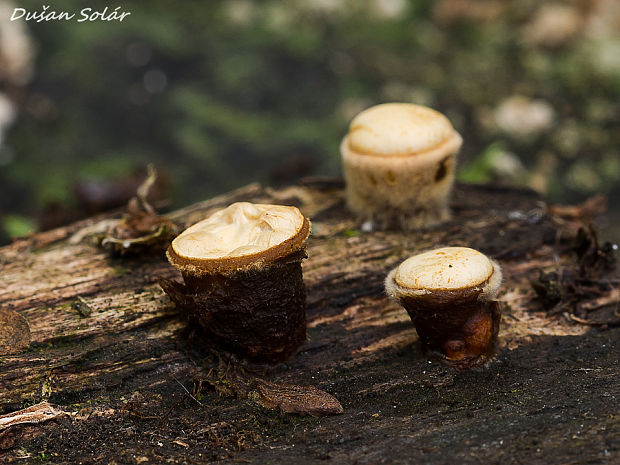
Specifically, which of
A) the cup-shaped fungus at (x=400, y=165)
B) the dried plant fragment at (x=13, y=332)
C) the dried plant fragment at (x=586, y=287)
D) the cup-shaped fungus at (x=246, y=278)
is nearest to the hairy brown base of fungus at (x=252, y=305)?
the cup-shaped fungus at (x=246, y=278)

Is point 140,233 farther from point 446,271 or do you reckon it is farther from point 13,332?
point 446,271

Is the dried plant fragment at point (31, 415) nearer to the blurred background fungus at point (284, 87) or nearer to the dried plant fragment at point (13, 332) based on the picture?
the dried plant fragment at point (13, 332)

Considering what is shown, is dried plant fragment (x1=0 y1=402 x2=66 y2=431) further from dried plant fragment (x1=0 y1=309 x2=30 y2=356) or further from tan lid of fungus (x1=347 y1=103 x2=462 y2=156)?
tan lid of fungus (x1=347 y1=103 x2=462 y2=156)

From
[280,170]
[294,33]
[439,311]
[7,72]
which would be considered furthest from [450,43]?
[439,311]

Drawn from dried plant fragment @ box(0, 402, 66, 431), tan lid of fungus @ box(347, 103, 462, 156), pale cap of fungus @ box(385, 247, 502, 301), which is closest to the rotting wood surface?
dried plant fragment @ box(0, 402, 66, 431)

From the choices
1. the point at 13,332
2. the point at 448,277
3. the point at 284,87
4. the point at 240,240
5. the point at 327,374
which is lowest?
the point at 327,374

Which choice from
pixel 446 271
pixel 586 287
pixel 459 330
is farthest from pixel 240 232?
pixel 586 287
